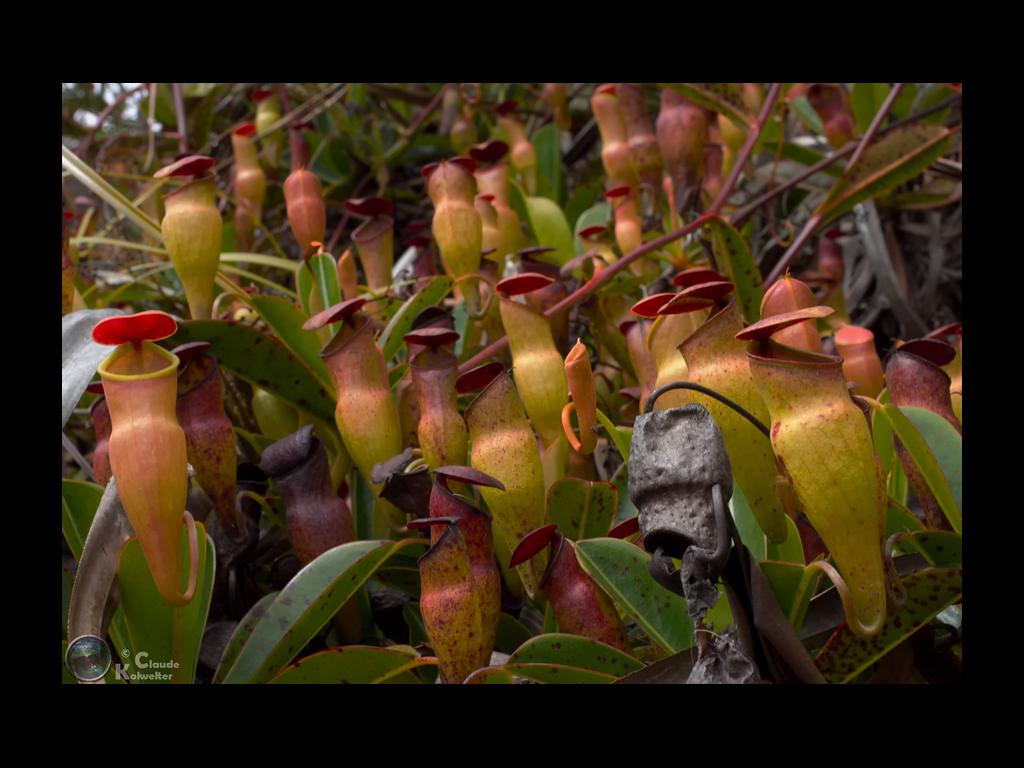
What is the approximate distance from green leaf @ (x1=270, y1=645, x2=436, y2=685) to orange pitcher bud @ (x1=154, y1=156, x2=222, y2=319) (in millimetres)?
431

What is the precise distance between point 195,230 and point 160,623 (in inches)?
16.1

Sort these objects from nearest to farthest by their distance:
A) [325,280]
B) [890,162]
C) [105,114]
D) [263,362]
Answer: [263,362] → [325,280] → [890,162] → [105,114]

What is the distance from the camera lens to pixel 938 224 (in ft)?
5.64

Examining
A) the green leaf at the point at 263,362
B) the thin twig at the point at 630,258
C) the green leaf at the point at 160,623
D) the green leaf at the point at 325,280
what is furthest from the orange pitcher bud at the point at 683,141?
the green leaf at the point at 160,623

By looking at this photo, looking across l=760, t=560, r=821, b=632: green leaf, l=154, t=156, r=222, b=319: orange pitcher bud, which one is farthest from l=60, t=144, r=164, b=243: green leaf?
l=760, t=560, r=821, b=632: green leaf

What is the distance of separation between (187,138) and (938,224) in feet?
4.69

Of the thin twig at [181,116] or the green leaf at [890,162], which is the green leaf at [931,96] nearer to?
the green leaf at [890,162]

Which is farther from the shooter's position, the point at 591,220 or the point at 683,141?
the point at 591,220

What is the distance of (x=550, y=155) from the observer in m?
1.90

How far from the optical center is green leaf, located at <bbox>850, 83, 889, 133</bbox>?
1.62 metres

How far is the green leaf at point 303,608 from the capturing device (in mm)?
762

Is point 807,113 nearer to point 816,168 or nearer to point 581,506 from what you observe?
point 816,168

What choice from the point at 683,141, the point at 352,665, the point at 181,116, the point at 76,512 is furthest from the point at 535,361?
the point at 181,116

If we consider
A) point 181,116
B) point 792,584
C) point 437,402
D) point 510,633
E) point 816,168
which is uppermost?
point 181,116
